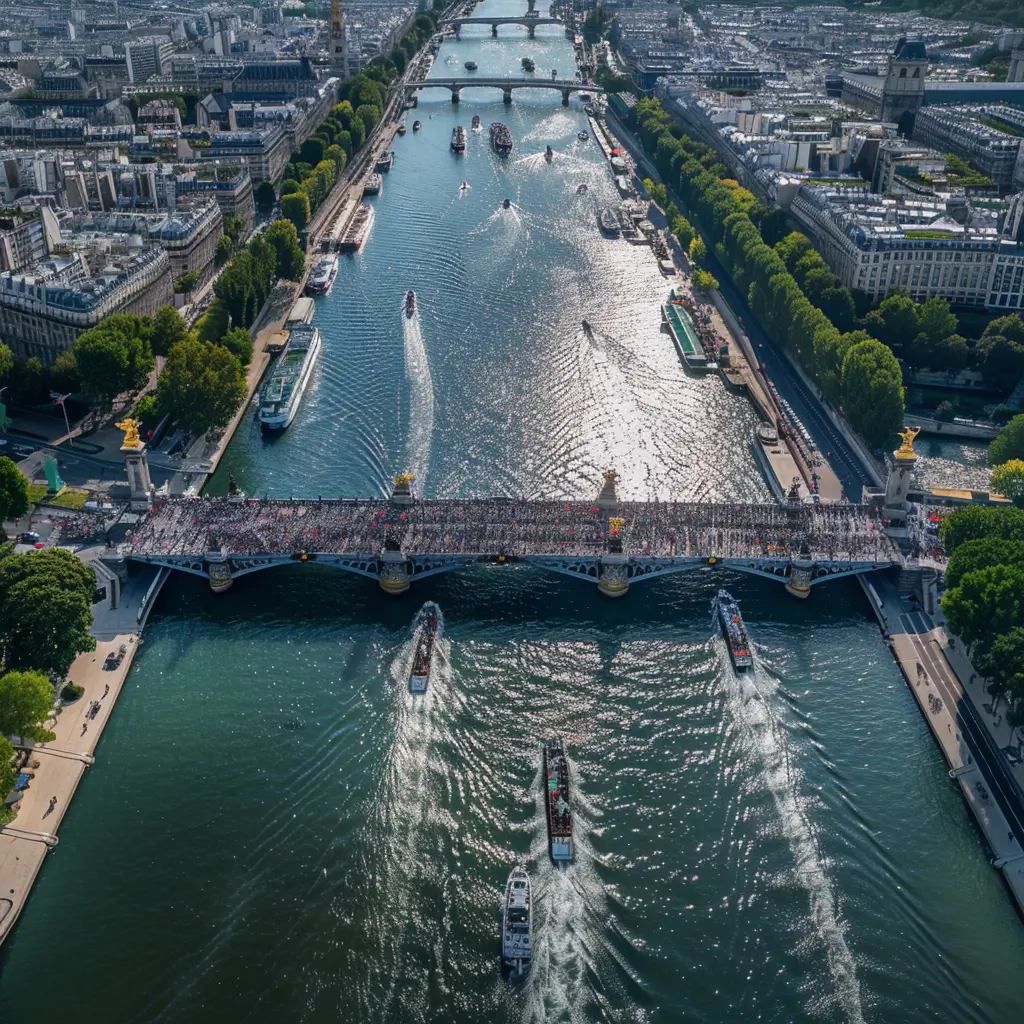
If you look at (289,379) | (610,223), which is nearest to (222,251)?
(289,379)

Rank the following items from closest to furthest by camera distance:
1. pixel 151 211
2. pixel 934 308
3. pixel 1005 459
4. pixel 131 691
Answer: pixel 131 691, pixel 1005 459, pixel 934 308, pixel 151 211

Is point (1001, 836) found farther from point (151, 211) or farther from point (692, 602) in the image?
point (151, 211)

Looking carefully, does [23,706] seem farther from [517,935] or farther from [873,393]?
[873,393]

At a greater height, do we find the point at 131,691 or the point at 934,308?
the point at 934,308

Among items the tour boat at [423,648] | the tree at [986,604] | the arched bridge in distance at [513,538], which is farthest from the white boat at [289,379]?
the tree at [986,604]

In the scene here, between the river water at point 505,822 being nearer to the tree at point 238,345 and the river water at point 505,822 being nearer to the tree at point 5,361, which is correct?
the tree at point 238,345

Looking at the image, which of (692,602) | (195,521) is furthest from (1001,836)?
(195,521)

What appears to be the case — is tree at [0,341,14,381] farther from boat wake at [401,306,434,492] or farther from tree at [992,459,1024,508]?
tree at [992,459,1024,508]
